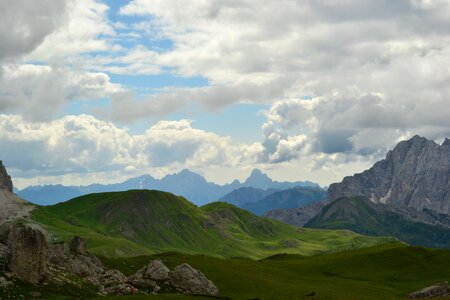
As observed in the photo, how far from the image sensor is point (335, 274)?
126812 millimetres

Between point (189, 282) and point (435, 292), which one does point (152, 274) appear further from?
point (435, 292)

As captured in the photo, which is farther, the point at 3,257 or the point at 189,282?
the point at 189,282

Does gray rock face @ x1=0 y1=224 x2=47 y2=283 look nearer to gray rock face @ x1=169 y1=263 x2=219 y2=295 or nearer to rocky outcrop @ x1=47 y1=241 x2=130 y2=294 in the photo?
rocky outcrop @ x1=47 y1=241 x2=130 y2=294

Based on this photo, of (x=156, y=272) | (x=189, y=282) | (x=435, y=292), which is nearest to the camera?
(x=435, y=292)

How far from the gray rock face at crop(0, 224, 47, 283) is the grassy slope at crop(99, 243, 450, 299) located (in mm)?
35400

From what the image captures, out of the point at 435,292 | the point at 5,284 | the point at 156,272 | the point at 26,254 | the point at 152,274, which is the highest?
the point at 26,254

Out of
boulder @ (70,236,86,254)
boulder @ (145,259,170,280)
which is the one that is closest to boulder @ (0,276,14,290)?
boulder @ (145,259,170,280)

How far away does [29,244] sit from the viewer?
67.3 metres

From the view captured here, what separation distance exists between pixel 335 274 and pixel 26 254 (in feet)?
266

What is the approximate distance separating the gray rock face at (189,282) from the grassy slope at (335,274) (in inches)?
126

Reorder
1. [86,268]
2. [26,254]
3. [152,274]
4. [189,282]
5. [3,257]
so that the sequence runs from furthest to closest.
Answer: [152,274] < [189,282] < [86,268] < [3,257] < [26,254]

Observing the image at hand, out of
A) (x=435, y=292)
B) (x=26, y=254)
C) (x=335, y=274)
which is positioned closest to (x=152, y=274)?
(x=26, y=254)

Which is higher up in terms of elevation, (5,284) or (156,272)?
(5,284)

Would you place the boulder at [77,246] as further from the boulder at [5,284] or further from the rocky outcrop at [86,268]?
the boulder at [5,284]
